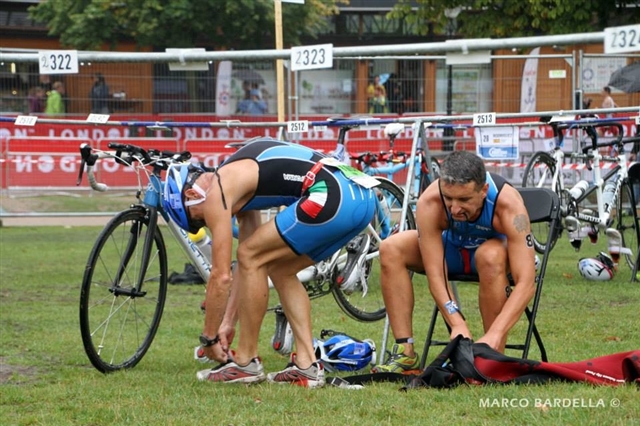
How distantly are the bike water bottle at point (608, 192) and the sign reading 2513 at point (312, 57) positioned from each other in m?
4.68

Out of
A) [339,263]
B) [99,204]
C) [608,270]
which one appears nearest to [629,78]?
Result: [608,270]

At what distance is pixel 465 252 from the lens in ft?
20.2

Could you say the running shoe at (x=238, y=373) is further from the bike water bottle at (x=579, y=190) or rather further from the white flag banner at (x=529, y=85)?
the white flag banner at (x=529, y=85)

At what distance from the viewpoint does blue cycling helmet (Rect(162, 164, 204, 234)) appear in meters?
6.04

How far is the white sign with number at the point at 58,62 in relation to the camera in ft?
23.2

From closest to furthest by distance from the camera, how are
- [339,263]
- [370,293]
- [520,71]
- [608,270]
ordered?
[339,263], [370,293], [608,270], [520,71]

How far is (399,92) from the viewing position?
18.5 m

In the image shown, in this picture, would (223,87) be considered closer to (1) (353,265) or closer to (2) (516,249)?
(1) (353,265)

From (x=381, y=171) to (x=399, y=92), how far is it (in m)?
8.10

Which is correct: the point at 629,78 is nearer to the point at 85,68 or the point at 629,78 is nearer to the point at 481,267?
the point at 85,68

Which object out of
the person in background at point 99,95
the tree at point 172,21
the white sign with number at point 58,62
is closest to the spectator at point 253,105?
the person in background at point 99,95

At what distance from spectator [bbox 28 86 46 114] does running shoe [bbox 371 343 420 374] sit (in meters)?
13.4

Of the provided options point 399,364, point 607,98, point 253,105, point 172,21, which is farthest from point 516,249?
point 172,21

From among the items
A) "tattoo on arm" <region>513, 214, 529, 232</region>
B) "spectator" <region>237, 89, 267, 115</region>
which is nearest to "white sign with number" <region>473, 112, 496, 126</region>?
"tattoo on arm" <region>513, 214, 529, 232</region>
